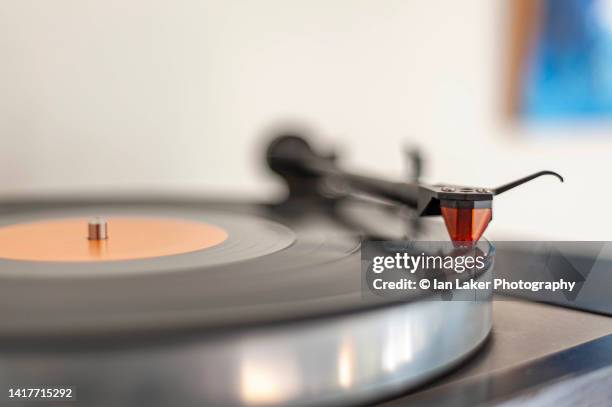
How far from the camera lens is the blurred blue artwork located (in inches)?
64.9

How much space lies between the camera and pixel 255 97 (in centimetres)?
149

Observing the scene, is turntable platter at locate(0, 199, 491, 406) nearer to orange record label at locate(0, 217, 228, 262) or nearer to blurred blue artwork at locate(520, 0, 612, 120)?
orange record label at locate(0, 217, 228, 262)

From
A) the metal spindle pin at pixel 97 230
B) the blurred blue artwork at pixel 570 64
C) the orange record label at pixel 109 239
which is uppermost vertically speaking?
the blurred blue artwork at pixel 570 64

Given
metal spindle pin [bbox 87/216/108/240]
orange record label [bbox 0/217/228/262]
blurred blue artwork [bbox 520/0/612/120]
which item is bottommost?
orange record label [bbox 0/217/228/262]

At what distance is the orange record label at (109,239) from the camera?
1.77ft

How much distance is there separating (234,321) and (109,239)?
324mm

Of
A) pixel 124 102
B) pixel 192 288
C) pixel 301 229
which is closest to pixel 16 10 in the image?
pixel 124 102

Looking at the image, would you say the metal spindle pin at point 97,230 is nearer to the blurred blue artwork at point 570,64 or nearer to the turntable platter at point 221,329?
the turntable platter at point 221,329

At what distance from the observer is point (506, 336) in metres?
0.48

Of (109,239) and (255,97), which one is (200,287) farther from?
(255,97)

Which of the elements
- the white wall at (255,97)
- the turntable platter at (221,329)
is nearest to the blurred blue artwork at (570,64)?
the white wall at (255,97)

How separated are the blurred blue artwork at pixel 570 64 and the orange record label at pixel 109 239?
131 cm

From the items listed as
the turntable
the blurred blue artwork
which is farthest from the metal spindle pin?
the blurred blue artwork

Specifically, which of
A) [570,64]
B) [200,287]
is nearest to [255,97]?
[570,64]
